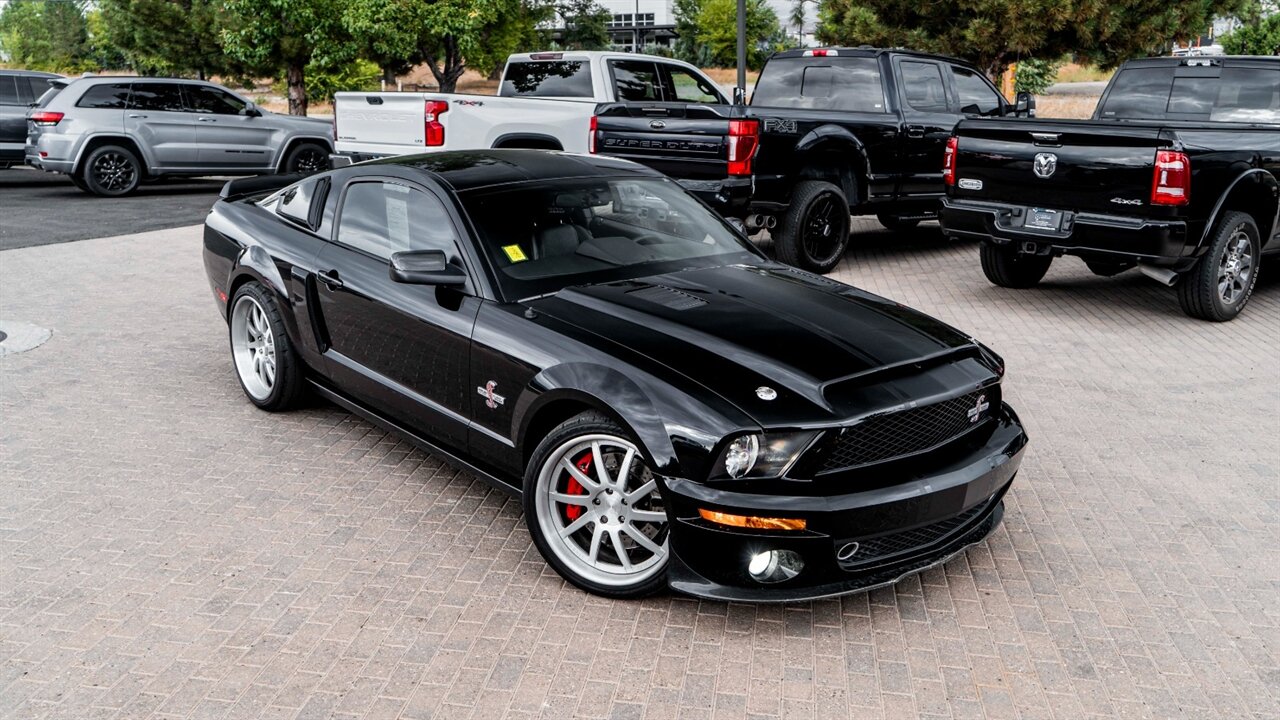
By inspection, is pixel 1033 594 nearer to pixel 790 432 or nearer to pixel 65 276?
pixel 790 432

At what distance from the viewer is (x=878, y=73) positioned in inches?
434

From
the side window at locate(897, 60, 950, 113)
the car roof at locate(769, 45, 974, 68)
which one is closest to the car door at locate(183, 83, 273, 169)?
the car roof at locate(769, 45, 974, 68)

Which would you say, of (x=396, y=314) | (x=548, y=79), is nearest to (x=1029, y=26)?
(x=548, y=79)

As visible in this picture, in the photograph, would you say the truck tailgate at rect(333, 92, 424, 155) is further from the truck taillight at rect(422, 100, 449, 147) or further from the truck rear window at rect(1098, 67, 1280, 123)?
the truck rear window at rect(1098, 67, 1280, 123)

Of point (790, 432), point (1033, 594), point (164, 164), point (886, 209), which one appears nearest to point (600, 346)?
point (790, 432)

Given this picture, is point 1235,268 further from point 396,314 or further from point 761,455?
point 396,314

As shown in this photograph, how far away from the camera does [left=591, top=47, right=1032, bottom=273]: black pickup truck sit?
9617 mm

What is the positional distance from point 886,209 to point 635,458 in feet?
26.0

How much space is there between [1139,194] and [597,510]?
18.4ft

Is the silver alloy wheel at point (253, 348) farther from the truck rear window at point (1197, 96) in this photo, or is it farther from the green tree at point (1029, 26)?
the green tree at point (1029, 26)

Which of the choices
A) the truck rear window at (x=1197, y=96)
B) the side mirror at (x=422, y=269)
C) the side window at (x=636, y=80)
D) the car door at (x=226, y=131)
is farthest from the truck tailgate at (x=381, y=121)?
the side mirror at (x=422, y=269)

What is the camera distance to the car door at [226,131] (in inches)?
682

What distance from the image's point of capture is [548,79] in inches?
490

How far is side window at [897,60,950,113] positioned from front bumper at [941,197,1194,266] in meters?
2.62
